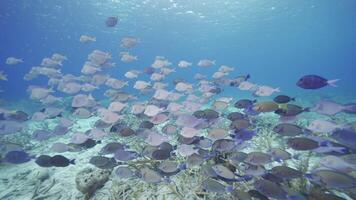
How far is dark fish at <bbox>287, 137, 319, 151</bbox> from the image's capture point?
4391 mm

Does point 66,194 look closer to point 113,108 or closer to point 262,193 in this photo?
point 113,108

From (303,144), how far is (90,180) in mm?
4103

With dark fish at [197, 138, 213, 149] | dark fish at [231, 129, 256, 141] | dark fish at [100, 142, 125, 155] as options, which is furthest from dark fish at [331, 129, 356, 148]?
dark fish at [100, 142, 125, 155]

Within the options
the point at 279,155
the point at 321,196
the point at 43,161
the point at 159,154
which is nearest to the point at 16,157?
the point at 43,161

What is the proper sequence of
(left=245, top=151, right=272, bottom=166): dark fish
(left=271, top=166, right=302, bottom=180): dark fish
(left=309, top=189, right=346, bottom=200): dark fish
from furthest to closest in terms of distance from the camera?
(left=245, top=151, right=272, bottom=166): dark fish → (left=271, top=166, right=302, bottom=180): dark fish → (left=309, top=189, right=346, bottom=200): dark fish

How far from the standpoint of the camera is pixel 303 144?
14.5 ft

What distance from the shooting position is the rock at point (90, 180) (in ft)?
17.7

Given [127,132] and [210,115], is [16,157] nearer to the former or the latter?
→ [127,132]

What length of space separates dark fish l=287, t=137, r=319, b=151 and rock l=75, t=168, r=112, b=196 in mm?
3784

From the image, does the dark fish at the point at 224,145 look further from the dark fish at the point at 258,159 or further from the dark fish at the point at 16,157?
the dark fish at the point at 16,157

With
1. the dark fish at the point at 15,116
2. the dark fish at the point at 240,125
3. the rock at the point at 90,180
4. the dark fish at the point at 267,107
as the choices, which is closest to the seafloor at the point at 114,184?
the rock at the point at 90,180

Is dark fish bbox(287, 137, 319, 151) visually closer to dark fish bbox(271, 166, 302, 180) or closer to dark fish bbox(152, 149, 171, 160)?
dark fish bbox(271, 166, 302, 180)

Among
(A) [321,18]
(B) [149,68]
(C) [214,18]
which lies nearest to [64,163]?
(B) [149,68]

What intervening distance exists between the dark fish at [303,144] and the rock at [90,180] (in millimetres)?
3784
